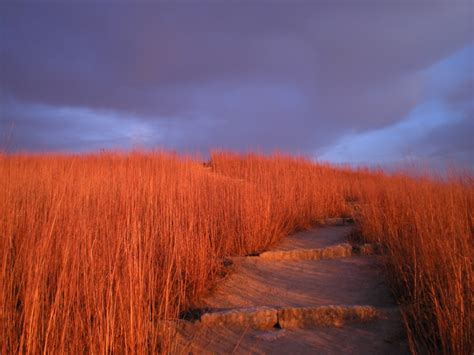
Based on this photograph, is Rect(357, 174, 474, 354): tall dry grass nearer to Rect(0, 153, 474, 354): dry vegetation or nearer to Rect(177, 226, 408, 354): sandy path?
Rect(0, 153, 474, 354): dry vegetation

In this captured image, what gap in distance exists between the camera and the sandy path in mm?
2709

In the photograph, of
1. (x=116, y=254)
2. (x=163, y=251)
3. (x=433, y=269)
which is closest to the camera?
(x=116, y=254)

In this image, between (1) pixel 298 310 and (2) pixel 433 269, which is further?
(1) pixel 298 310

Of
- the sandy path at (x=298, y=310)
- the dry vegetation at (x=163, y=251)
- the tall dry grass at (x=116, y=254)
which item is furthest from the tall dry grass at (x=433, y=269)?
the tall dry grass at (x=116, y=254)

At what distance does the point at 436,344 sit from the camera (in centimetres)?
234

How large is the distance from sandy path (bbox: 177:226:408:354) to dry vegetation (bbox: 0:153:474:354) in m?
0.23

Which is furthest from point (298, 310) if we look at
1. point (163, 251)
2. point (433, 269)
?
point (163, 251)

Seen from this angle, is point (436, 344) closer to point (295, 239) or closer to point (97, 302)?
point (97, 302)

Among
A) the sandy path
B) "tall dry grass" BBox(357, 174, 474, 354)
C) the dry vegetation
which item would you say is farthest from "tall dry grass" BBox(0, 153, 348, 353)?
"tall dry grass" BBox(357, 174, 474, 354)

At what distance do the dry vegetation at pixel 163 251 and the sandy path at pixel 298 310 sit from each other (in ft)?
0.75

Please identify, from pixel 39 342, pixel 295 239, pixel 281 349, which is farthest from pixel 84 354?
pixel 295 239

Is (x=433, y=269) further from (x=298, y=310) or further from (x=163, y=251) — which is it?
(x=163, y=251)

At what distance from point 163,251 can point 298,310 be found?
1.56m

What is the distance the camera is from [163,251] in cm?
364
